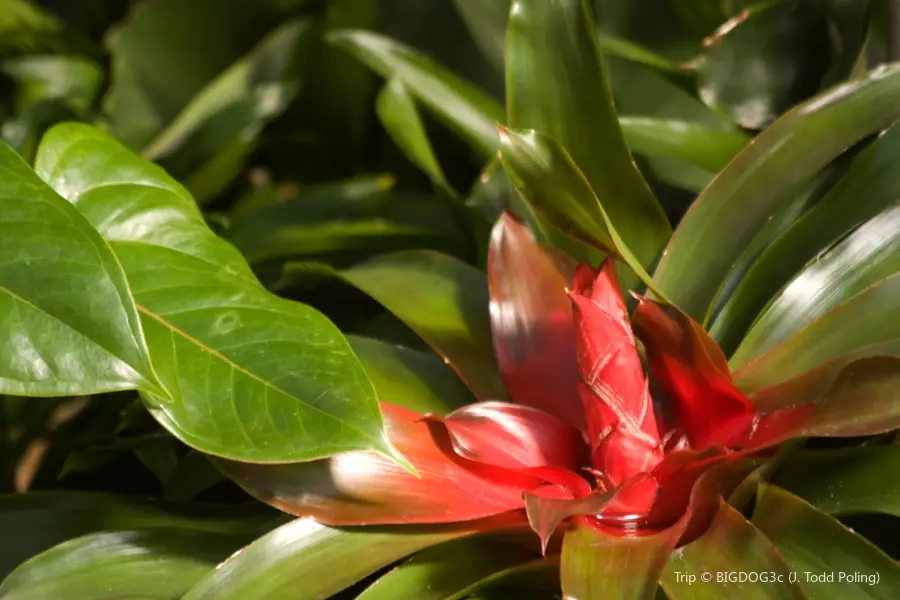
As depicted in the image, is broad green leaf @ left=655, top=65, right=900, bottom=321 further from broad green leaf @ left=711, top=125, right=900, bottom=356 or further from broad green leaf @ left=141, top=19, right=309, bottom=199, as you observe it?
broad green leaf @ left=141, top=19, right=309, bottom=199

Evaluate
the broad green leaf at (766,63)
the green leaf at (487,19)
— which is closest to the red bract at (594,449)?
the broad green leaf at (766,63)

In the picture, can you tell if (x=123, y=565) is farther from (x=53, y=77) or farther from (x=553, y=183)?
(x=53, y=77)

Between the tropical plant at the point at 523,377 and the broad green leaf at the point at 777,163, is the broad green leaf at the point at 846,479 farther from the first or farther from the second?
the broad green leaf at the point at 777,163

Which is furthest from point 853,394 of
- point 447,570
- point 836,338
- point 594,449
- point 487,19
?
point 487,19

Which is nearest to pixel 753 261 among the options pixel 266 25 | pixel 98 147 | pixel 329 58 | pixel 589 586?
pixel 589 586

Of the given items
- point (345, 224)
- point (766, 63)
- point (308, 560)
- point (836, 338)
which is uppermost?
point (766, 63)

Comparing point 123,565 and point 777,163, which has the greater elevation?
point 777,163
